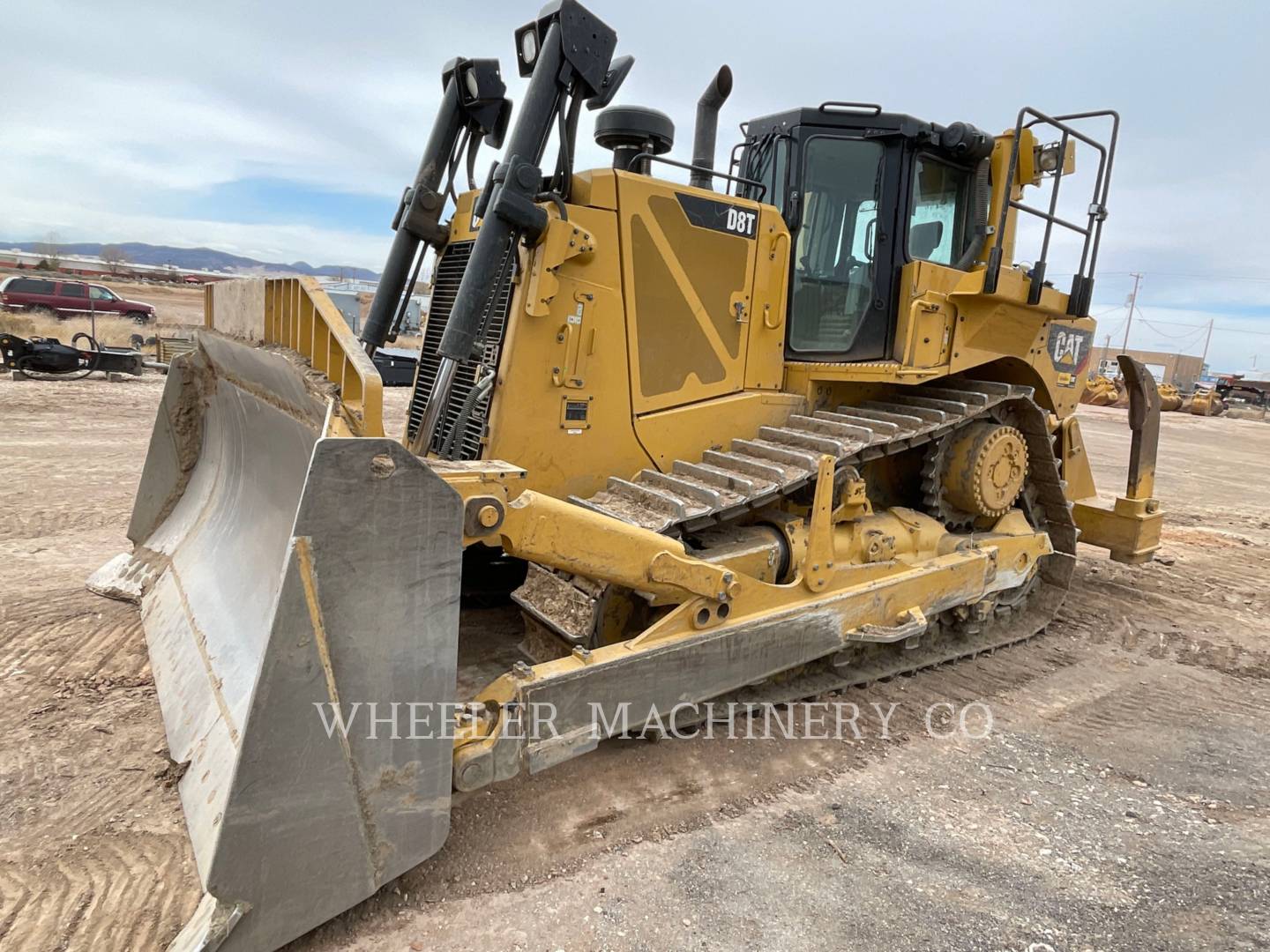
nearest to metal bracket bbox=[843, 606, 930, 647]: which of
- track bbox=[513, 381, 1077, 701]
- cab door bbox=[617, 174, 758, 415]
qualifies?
track bbox=[513, 381, 1077, 701]

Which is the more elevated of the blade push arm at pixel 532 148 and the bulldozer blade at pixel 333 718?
the blade push arm at pixel 532 148

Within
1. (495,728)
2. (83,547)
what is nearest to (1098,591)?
(495,728)

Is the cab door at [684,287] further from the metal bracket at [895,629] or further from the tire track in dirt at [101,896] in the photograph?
the tire track in dirt at [101,896]

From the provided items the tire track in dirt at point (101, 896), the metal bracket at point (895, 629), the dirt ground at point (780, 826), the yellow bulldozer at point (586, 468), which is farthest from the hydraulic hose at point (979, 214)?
the tire track in dirt at point (101, 896)

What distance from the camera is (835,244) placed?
4395 mm

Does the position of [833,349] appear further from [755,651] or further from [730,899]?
[730,899]

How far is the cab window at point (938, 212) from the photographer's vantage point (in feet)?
14.7

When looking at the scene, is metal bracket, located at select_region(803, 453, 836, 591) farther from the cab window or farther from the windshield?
the cab window

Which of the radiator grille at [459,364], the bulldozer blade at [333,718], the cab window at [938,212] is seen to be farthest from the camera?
the cab window at [938,212]

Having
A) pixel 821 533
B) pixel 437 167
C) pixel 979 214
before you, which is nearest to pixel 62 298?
pixel 437 167

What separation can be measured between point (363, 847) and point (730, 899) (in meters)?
1.21

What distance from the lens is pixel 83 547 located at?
5645 mm

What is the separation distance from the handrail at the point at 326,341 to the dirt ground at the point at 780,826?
5.13 ft

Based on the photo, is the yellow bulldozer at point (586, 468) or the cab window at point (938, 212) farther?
the cab window at point (938, 212)
